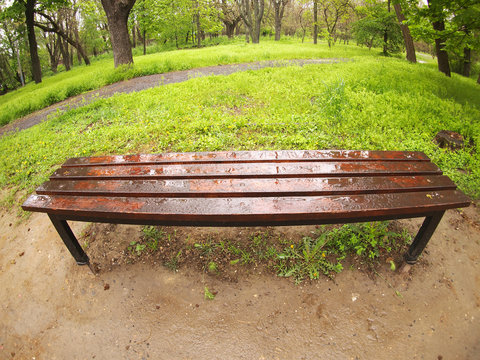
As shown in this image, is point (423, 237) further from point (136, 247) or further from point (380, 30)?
point (380, 30)

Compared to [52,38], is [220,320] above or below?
below

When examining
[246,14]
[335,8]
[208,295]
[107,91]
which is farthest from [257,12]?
[208,295]

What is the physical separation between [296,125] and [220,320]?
306 centimetres

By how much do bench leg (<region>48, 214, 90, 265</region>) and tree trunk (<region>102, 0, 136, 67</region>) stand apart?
8422 millimetres

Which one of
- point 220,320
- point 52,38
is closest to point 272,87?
point 220,320

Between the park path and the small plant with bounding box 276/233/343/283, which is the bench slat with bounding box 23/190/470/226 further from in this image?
the park path

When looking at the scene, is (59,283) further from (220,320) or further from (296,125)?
(296,125)

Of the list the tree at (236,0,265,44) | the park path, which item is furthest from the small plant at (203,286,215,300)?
the tree at (236,0,265,44)

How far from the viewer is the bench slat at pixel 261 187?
1.80 metres

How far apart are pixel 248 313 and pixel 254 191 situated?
1.02 meters

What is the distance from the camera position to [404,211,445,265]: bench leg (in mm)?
1959

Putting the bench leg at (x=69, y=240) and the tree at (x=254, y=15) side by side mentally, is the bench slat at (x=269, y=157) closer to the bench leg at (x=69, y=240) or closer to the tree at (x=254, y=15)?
the bench leg at (x=69, y=240)

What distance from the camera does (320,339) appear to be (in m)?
1.82

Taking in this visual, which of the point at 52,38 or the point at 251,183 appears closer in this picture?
the point at 251,183
